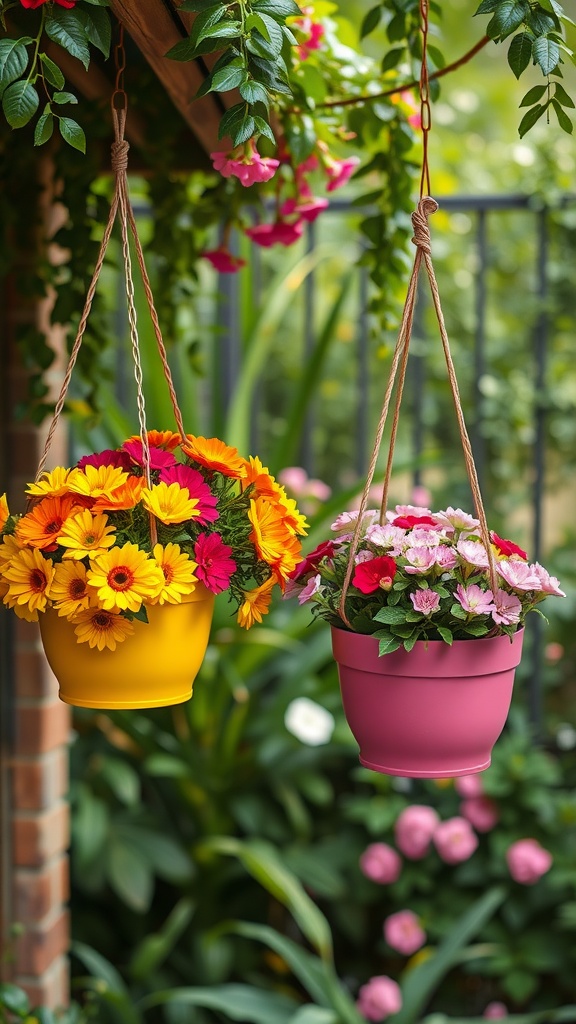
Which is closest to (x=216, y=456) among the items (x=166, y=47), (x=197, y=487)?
(x=197, y=487)

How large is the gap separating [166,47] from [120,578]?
1.67ft

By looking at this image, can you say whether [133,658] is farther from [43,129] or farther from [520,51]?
[520,51]

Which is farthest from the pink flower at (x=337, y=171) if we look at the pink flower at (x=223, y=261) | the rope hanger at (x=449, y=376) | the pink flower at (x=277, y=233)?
the rope hanger at (x=449, y=376)

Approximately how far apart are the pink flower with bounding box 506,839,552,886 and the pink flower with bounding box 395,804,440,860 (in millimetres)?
181

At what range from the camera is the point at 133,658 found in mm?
843

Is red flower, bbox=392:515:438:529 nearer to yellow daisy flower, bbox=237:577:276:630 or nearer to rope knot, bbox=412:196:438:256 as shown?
yellow daisy flower, bbox=237:577:276:630

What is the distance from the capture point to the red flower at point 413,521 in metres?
0.92

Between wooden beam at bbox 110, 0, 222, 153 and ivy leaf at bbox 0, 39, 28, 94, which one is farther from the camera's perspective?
wooden beam at bbox 110, 0, 222, 153

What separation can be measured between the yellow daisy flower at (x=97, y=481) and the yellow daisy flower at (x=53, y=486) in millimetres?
10

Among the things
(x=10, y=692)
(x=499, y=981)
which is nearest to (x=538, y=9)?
(x=10, y=692)

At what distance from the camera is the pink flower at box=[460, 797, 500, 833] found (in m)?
2.20

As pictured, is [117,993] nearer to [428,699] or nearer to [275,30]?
[428,699]

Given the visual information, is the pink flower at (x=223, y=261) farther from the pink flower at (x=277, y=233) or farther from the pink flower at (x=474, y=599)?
the pink flower at (x=474, y=599)

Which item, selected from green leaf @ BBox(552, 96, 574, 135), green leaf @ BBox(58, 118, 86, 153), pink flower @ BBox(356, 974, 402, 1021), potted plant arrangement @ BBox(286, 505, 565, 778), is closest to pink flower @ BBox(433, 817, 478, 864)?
pink flower @ BBox(356, 974, 402, 1021)
